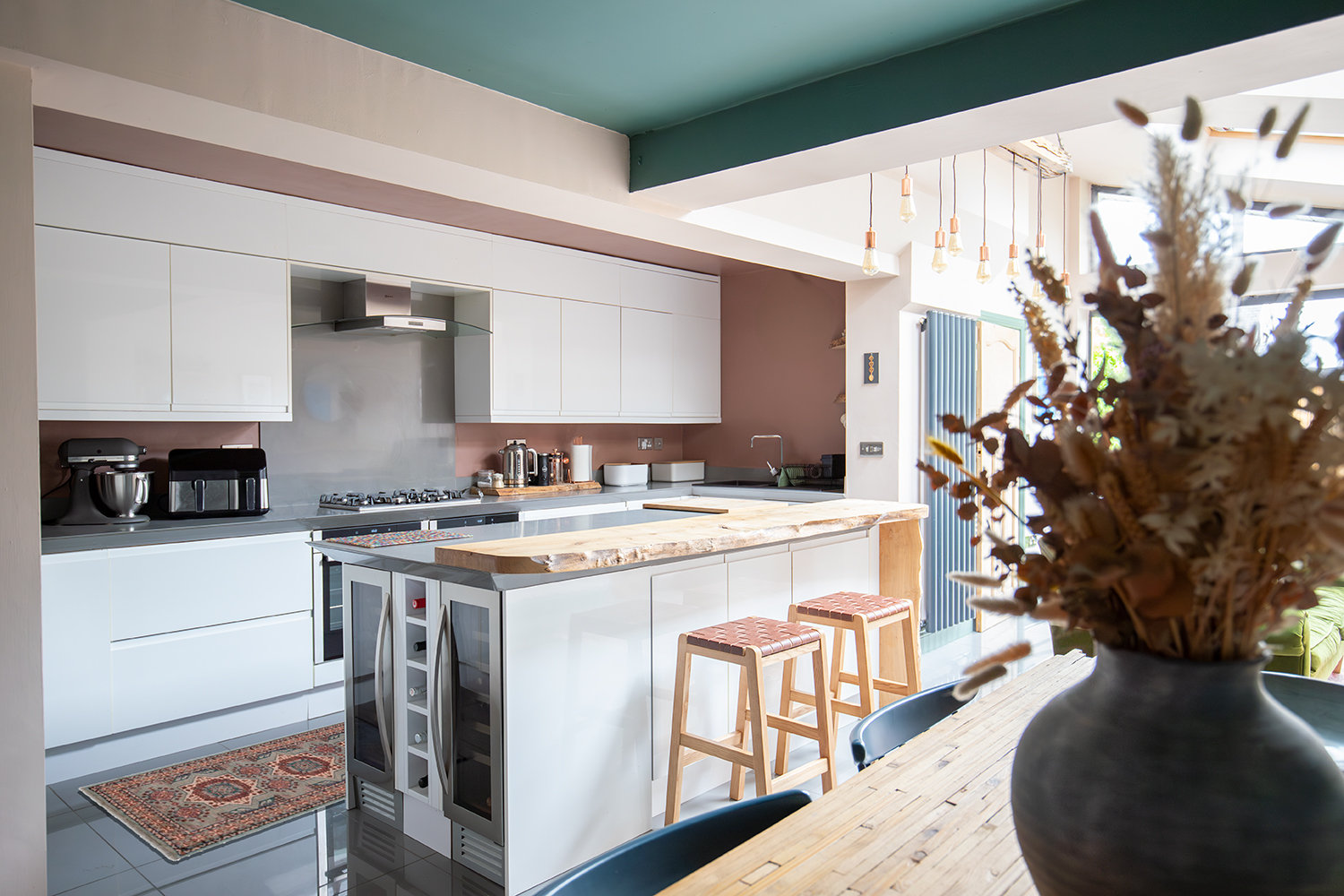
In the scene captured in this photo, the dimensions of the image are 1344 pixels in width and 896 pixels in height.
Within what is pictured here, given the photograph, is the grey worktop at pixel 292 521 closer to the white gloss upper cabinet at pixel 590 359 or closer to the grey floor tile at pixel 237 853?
the white gloss upper cabinet at pixel 590 359

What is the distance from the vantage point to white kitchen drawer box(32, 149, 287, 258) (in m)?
3.48

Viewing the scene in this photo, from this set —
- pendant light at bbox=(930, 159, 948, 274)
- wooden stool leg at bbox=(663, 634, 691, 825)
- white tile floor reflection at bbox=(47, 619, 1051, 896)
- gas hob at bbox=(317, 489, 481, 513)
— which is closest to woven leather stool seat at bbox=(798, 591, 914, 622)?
white tile floor reflection at bbox=(47, 619, 1051, 896)

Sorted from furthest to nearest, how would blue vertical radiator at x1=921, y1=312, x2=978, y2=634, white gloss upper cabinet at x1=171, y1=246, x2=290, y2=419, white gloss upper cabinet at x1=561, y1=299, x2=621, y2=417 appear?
white gloss upper cabinet at x1=561, y1=299, x2=621, y2=417 → blue vertical radiator at x1=921, y1=312, x2=978, y2=634 → white gloss upper cabinet at x1=171, y1=246, x2=290, y2=419

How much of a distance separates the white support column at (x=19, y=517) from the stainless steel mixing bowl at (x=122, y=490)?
1732mm

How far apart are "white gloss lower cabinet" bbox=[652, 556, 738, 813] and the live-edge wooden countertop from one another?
0.16 m

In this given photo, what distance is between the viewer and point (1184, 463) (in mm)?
667

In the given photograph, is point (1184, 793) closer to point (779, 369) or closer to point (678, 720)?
point (678, 720)

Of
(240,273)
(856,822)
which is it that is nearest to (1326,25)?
(856,822)

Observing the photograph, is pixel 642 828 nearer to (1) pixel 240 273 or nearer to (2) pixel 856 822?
(2) pixel 856 822

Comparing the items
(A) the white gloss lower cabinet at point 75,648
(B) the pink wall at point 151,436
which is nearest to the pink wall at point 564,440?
(B) the pink wall at point 151,436

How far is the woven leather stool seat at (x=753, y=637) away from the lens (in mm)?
2641

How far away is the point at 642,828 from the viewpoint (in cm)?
284

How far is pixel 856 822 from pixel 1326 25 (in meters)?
2.30

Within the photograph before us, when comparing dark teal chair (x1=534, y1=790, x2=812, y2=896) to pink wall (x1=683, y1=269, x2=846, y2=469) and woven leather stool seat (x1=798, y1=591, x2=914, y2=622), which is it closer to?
woven leather stool seat (x1=798, y1=591, x2=914, y2=622)
